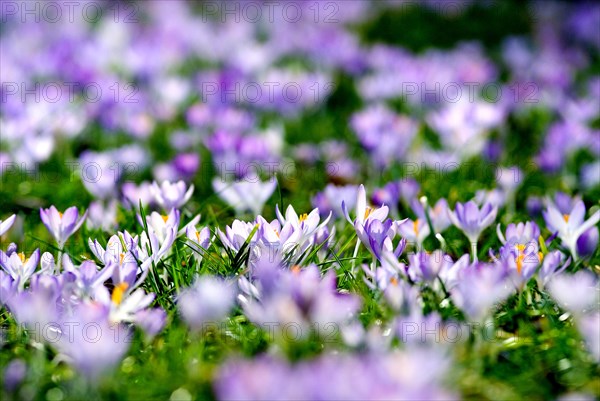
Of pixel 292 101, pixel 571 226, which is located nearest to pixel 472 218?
pixel 571 226

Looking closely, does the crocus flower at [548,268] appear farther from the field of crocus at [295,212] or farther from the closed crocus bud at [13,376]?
the closed crocus bud at [13,376]

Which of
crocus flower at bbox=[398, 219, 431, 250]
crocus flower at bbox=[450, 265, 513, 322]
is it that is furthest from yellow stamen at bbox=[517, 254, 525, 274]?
crocus flower at bbox=[398, 219, 431, 250]

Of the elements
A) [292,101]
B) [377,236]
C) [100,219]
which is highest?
[292,101]

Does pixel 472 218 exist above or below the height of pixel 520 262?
above

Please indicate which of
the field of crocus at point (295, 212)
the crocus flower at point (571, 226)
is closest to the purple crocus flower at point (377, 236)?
the field of crocus at point (295, 212)

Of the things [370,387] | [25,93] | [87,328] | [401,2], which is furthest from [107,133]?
[401,2]

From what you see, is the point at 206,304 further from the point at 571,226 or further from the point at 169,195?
the point at 571,226

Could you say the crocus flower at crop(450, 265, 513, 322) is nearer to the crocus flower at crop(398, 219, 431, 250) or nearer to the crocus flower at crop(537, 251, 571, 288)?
the crocus flower at crop(537, 251, 571, 288)
